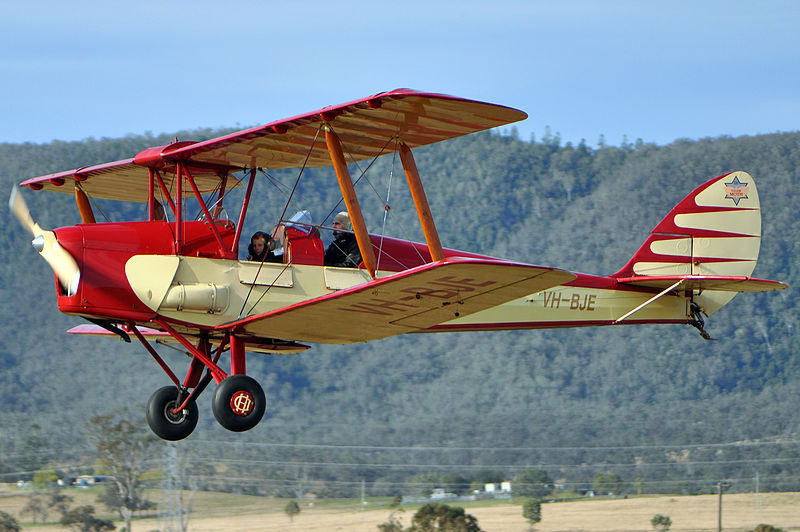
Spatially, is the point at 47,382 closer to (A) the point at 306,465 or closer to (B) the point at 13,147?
(A) the point at 306,465

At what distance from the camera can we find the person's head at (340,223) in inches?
432

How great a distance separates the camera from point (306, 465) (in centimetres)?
3247

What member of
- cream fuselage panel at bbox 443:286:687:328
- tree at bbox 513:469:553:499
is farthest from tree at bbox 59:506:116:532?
cream fuselage panel at bbox 443:286:687:328

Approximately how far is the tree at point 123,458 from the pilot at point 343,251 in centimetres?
1696

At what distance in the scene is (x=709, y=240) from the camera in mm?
13484

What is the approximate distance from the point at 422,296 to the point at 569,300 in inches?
150

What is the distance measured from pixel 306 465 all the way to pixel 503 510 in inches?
308

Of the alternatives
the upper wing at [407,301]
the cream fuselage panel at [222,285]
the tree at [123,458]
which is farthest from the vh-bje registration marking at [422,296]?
the tree at [123,458]

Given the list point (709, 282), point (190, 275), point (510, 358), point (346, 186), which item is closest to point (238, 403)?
point (190, 275)

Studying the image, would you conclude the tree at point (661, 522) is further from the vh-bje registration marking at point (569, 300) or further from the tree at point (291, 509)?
the vh-bje registration marking at point (569, 300)

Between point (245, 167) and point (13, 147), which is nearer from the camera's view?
point (245, 167)

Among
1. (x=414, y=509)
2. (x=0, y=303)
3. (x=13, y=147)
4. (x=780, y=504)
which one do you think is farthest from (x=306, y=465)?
(x=13, y=147)

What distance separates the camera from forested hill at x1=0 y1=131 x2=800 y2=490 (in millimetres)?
42469

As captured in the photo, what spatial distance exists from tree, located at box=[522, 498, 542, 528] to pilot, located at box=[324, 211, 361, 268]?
50.6 feet
